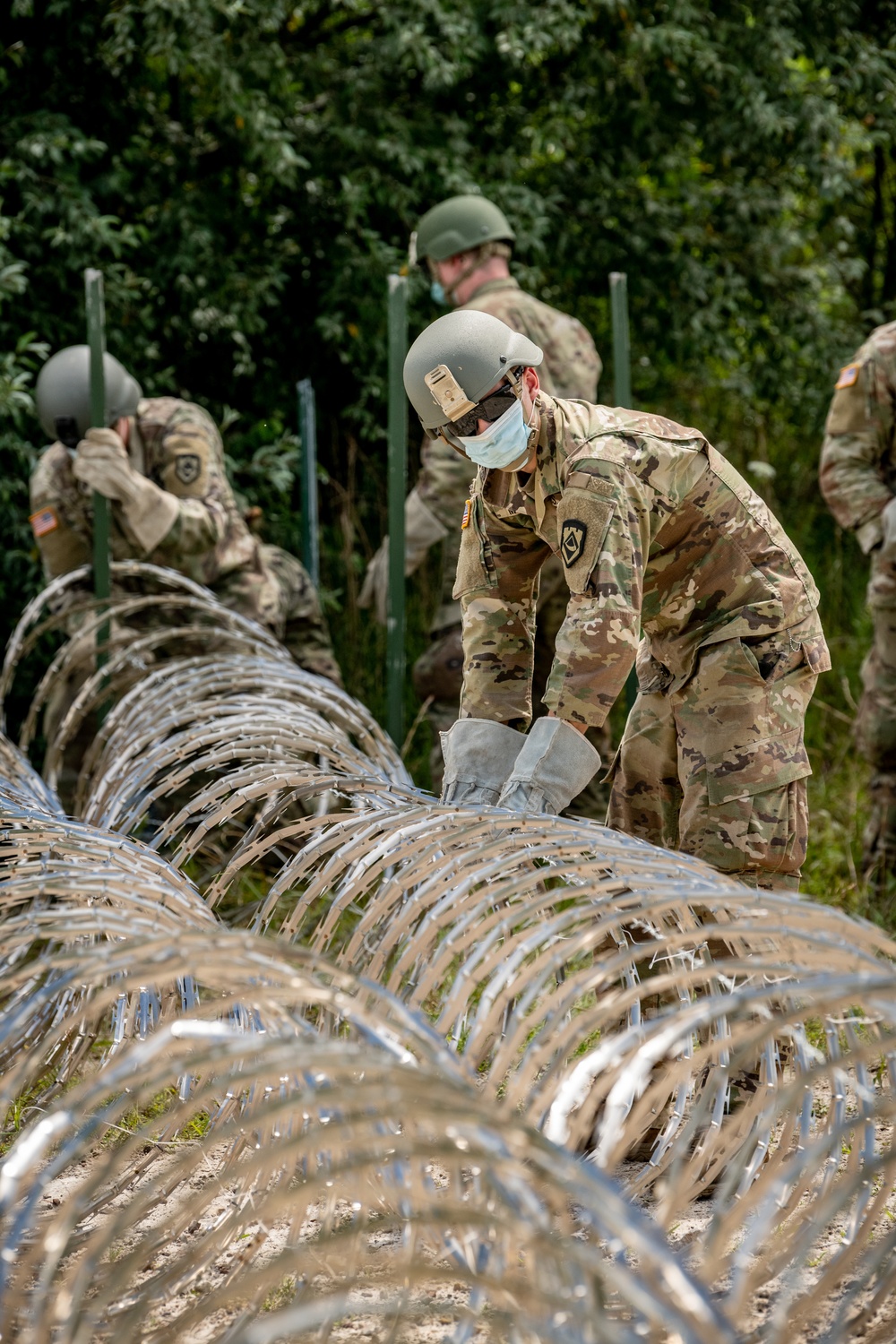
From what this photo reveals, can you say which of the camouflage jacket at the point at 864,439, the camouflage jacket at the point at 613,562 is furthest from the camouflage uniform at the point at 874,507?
the camouflage jacket at the point at 613,562

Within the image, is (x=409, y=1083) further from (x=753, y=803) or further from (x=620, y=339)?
(x=620, y=339)

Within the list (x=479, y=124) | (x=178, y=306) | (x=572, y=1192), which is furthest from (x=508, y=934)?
(x=479, y=124)

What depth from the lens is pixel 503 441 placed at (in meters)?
3.27

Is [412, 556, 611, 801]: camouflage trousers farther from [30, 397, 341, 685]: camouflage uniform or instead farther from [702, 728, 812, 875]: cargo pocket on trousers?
[702, 728, 812, 875]: cargo pocket on trousers

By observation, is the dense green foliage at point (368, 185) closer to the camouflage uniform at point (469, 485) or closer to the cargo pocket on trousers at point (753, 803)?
the camouflage uniform at point (469, 485)

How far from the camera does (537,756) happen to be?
3107 millimetres

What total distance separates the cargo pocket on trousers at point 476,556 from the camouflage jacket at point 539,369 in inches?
72.9

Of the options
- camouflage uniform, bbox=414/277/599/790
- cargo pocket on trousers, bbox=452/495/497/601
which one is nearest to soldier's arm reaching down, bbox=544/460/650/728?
cargo pocket on trousers, bbox=452/495/497/601

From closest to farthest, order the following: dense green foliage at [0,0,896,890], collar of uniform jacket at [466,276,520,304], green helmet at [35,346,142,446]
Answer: collar of uniform jacket at [466,276,520,304] → green helmet at [35,346,142,446] → dense green foliage at [0,0,896,890]

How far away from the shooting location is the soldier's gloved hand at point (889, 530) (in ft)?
16.6

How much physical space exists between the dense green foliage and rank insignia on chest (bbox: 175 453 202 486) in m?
Answer: 1.35

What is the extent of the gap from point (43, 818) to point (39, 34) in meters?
5.57

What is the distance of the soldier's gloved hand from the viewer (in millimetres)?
5051

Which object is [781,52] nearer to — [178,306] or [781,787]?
[178,306]
